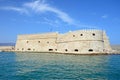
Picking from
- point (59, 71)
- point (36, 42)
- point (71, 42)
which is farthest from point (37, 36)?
point (59, 71)

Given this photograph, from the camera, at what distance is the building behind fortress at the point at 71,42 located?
37.9 metres

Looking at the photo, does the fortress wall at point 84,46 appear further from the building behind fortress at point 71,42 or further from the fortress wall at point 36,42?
the fortress wall at point 36,42

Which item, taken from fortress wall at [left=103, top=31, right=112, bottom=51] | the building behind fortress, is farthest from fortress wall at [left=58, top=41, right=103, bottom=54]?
fortress wall at [left=103, top=31, right=112, bottom=51]

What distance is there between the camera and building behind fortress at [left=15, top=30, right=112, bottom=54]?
124 ft

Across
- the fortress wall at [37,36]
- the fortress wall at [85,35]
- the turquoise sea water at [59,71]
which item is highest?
the fortress wall at [37,36]

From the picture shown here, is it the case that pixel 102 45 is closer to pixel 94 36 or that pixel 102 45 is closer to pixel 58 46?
pixel 94 36

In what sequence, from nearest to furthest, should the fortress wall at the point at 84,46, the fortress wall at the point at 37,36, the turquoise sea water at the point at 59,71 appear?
the turquoise sea water at the point at 59,71 < the fortress wall at the point at 84,46 < the fortress wall at the point at 37,36

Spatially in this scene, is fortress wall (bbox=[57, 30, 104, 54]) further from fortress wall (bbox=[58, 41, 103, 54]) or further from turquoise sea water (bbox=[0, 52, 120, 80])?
turquoise sea water (bbox=[0, 52, 120, 80])

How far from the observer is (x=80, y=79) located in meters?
14.3

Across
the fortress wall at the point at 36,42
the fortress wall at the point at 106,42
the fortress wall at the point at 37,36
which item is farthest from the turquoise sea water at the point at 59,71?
the fortress wall at the point at 37,36

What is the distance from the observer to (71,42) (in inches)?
1610

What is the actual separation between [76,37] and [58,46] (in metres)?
6.93

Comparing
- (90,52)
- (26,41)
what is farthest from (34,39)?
(90,52)

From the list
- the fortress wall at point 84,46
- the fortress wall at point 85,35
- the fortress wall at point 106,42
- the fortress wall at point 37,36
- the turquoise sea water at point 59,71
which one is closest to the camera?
the turquoise sea water at point 59,71
